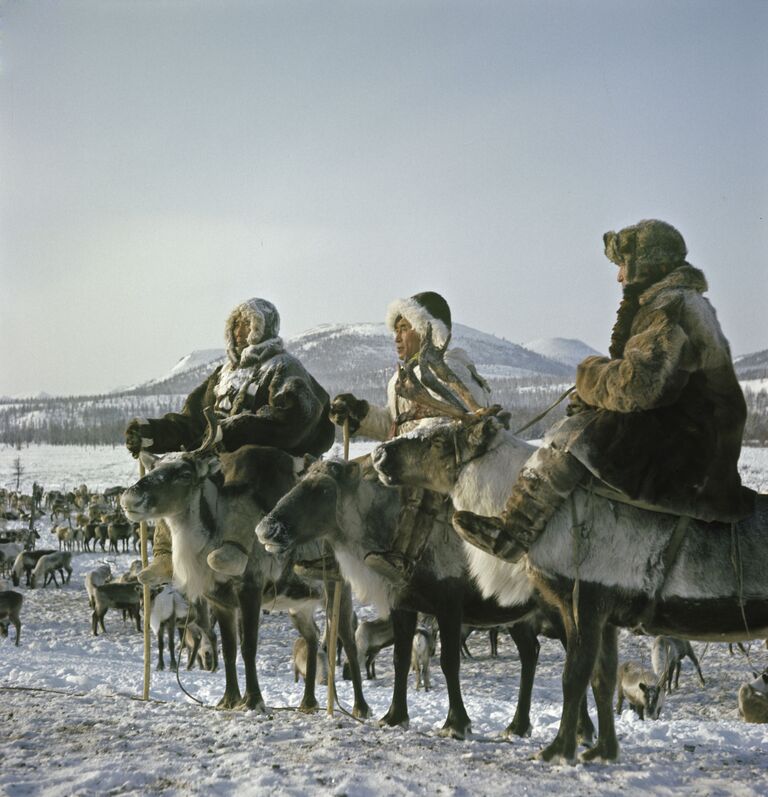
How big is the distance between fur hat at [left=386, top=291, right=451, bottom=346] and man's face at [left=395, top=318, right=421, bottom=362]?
49 mm

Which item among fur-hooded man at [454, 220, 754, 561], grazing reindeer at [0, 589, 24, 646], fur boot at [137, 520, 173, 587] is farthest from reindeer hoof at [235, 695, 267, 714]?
A: grazing reindeer at [0, 589, 24, 646]

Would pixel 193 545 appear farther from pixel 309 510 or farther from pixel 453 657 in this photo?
pixel 453 657

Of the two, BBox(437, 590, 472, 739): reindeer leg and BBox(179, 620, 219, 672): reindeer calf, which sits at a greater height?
BBox(437, 590, 472, 739): reindeer leg

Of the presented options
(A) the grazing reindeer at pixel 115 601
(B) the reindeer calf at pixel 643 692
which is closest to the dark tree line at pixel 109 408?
(A) the grazing reindeer at pixel 115 601

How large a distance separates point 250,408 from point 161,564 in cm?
139

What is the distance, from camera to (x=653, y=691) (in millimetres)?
12086

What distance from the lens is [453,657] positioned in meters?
6.36

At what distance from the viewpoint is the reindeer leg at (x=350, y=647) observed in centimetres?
734

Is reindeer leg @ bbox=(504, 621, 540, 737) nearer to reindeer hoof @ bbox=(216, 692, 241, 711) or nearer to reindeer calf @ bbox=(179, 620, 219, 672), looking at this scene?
reindeer hoof @ bbox=(216, 692, 241, 711)

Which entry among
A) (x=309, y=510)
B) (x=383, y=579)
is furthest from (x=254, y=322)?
(x=383, y=579)

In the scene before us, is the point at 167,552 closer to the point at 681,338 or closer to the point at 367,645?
the point at 681,338

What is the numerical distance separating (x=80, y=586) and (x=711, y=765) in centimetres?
2454

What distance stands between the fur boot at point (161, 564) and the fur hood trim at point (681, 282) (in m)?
4.39

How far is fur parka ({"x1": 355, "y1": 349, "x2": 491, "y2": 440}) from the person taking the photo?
22.3 feet
